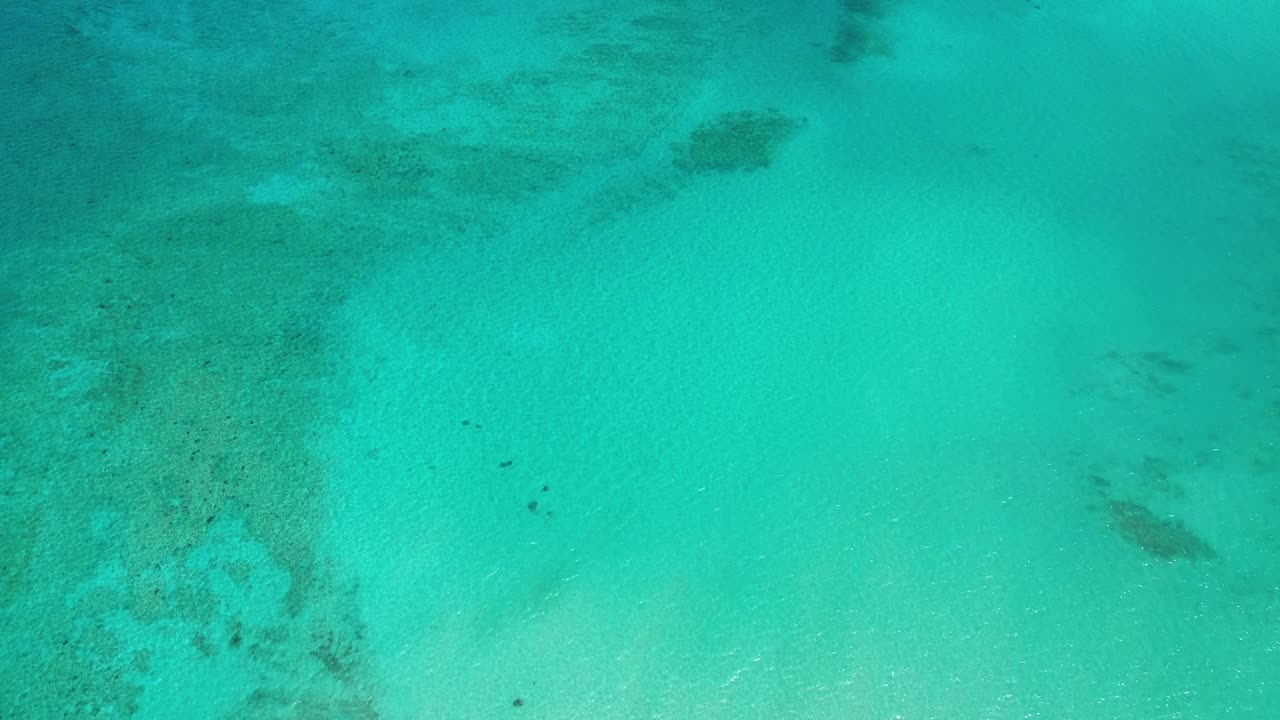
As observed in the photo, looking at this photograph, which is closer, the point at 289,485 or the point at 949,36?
the point at 289,485

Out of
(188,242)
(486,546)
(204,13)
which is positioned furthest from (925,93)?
(204,13)

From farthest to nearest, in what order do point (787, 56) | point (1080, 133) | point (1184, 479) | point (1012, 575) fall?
1. point (787, 56)
2. point (1080, 133)
3. point (1184, 479)
4. point (1012, 575)

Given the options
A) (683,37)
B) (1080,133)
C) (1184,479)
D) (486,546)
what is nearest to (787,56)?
(683,37)

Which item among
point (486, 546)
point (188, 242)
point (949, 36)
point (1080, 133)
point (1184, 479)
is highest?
point (949, 36)

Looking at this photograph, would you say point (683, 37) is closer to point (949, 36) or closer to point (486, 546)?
point (949, 36)

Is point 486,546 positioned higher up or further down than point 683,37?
further down

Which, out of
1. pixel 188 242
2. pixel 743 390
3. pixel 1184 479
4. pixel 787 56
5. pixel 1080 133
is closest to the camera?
pixel 1184 479
